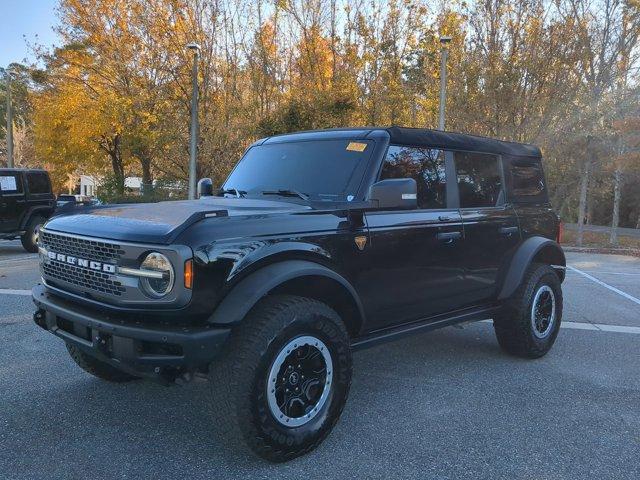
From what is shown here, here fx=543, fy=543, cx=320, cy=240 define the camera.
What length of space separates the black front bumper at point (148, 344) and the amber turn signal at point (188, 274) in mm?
233

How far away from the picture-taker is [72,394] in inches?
155

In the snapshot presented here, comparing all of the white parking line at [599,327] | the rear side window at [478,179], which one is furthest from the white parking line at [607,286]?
the rear side window at [478,179]

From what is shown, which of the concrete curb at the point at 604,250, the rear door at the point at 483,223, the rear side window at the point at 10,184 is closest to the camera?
the rear door at the point at 483,223

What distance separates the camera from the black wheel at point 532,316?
15.6ft

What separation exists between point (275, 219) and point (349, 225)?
1.77 ft

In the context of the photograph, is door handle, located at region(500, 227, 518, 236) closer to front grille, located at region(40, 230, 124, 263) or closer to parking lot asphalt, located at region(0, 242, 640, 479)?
parking lot asphalt, located at region(0, 242, 640, 479)

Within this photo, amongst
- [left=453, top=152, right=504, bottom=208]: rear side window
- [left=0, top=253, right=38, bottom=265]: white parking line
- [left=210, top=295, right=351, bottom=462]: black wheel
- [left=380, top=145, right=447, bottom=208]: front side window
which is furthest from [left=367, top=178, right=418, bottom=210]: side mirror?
[left=0, top=253, right=38, bottom=265]: white parking line

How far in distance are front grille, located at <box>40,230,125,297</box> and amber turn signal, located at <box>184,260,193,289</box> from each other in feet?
1.33

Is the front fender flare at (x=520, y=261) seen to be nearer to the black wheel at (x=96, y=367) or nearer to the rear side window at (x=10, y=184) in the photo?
the black wheel at (x=96, y=367)

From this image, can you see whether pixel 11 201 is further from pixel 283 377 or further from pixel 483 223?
pixel 283 377

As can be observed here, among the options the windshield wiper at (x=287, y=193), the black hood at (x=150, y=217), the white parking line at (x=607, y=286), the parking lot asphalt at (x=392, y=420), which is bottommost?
the white parking line at (x=607, y=286)

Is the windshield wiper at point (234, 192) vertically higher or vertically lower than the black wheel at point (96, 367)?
higher

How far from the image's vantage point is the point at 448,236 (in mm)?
4078

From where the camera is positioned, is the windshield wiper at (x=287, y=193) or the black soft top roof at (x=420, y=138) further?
the black soft top roof at (x=420, y=138)
